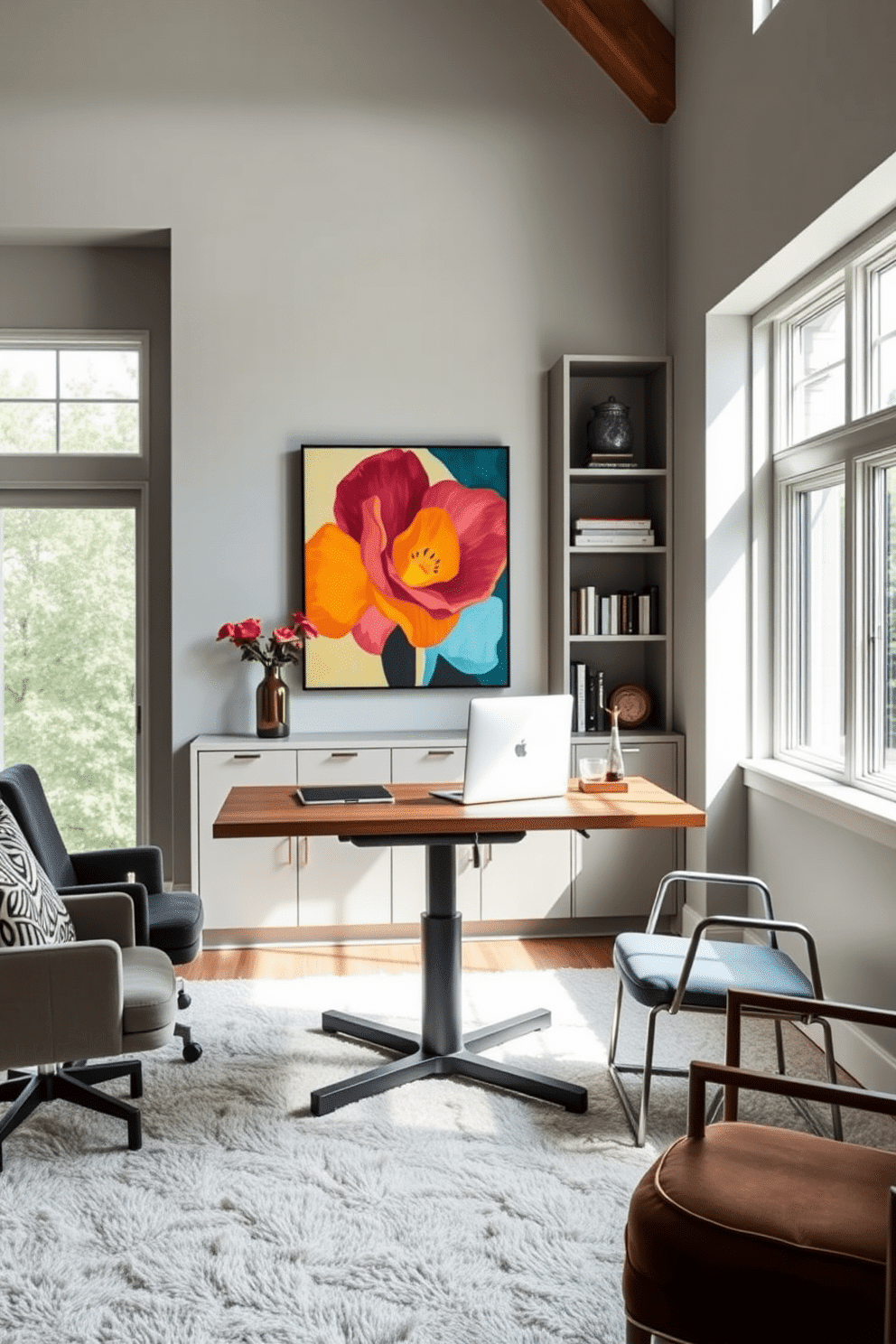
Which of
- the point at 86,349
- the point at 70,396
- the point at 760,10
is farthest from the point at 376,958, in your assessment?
the point at 760,10

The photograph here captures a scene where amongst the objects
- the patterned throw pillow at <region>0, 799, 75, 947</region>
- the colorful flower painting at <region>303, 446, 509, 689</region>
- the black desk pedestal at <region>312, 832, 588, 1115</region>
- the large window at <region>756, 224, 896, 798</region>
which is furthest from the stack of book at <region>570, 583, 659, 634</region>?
the patterned throw pillow at <region>0, 799, 75, 947</region>

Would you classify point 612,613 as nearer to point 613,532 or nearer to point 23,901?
point 613,532

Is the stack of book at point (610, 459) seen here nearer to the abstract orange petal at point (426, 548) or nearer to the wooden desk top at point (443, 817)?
the abstract orange petal at point (426, 548)

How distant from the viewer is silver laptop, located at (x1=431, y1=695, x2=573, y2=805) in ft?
9.85

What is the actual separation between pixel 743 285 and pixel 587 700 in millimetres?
1791

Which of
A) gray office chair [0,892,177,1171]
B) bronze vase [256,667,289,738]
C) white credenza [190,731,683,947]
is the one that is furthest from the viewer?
bronze vase [256,667,289,738]

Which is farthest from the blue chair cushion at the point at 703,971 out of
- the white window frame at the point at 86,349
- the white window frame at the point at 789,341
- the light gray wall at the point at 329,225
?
the white window frame at the point at 86,349

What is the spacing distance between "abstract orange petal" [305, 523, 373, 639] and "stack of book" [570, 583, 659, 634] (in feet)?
2.94

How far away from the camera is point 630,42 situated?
4688mm

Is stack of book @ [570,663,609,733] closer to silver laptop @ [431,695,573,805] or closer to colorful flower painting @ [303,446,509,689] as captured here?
colorful flower painting @ [303,446,509,689]

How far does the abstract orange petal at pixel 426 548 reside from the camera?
4844 millimetres

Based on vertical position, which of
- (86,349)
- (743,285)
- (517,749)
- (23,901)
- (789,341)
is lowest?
(23,901)

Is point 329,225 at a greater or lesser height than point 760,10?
lesser

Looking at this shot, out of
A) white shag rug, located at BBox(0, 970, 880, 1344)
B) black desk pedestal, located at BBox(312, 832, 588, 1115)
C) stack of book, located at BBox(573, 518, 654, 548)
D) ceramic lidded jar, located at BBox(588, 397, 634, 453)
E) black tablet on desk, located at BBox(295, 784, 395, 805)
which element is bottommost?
white shag rug, located at BBox(0, 970, 880, 1344)
